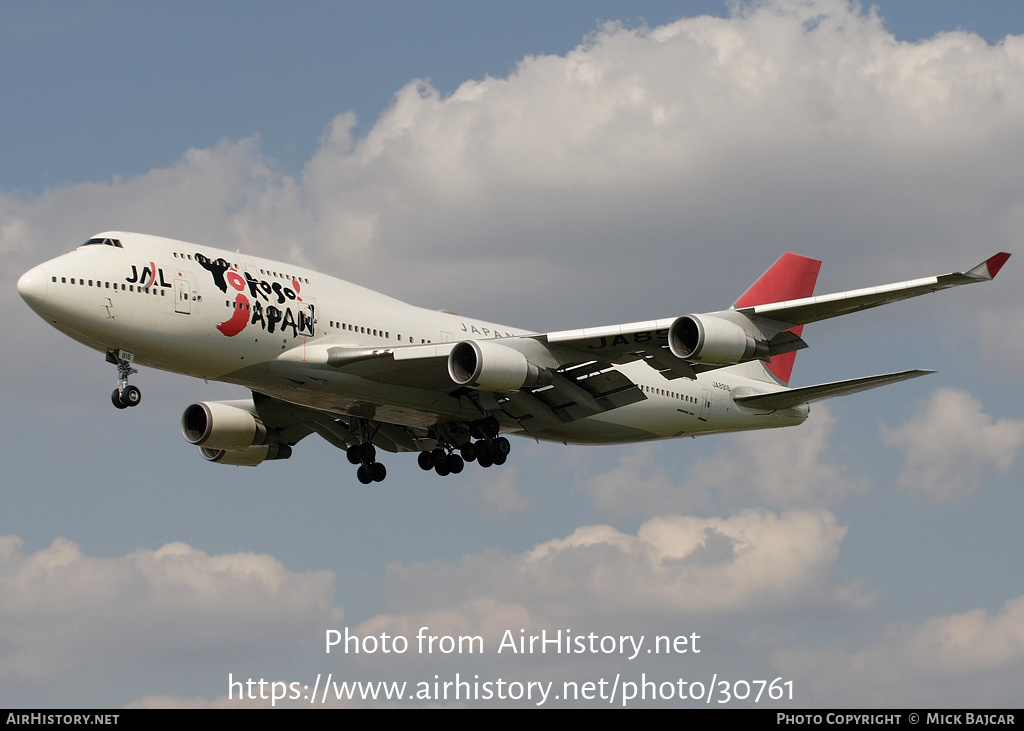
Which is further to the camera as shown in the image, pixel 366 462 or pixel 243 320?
pixel 366 462

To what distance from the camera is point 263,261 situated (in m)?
34.9

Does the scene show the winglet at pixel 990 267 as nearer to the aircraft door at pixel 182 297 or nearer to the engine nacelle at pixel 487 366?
the engine nacelle at pixel 487 366

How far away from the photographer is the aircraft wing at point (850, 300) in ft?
102

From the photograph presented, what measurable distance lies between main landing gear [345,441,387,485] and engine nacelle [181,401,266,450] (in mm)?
3499

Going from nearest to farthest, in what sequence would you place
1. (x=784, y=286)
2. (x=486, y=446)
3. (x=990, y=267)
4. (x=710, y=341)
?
(x=990, y=267) < (x=710, y=341) < (x=486, y=446) < (x=784, y=286)

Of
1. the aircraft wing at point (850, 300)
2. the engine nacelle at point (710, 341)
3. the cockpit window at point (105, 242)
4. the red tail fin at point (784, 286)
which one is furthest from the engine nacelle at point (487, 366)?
the red tail fin at point (784, 286)

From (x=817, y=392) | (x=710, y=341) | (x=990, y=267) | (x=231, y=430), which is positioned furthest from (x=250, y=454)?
(x=990, y=267)

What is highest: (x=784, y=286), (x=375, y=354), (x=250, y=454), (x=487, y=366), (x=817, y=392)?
(x=784, y=286)

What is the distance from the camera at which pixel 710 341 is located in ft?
109

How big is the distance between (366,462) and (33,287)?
1422 cm

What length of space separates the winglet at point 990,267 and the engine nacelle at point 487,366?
12.4 meters

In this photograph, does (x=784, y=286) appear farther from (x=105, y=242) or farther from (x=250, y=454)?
(x=105, y=242)
